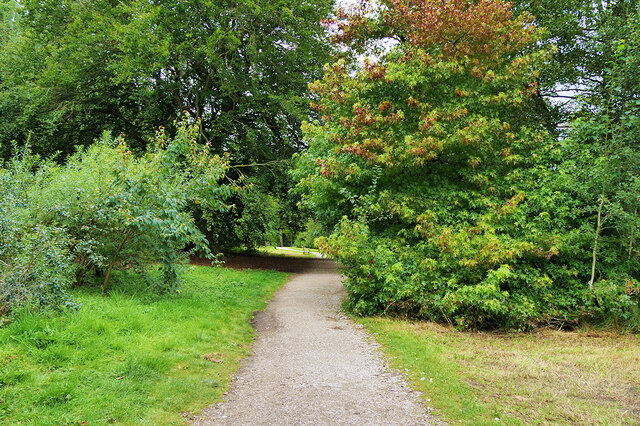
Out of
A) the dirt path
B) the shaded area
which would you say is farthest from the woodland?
the shaded area

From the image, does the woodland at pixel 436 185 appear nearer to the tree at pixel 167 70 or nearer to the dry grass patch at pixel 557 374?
the dry grass patch at pixel 557 374

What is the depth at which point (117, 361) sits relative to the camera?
15.0 ft

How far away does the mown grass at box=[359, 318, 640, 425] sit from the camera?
12.3 ft

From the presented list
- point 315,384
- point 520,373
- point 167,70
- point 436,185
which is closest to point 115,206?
point 315,384

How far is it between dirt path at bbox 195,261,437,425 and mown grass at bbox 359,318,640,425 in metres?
0.36

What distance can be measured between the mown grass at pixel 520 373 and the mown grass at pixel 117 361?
8.83 feet

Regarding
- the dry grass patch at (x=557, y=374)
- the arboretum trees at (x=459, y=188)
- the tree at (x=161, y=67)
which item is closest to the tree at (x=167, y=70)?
the tree at (x=161, y=67)

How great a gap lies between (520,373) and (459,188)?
16.4 ft

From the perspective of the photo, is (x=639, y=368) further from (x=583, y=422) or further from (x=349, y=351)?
(x=349, y=351)

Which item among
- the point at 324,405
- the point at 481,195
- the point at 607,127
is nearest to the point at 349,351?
the point at 324,405

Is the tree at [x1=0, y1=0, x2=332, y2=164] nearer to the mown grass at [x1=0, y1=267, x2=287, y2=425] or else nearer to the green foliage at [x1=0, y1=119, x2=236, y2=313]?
the green foliage at [x1=0, y1=119, x2=236, y2=313]

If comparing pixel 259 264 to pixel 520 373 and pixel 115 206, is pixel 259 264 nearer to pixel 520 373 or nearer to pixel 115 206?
pixel 115 206

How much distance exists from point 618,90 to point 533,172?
2.29 m

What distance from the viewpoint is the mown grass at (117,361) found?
3529 mm
